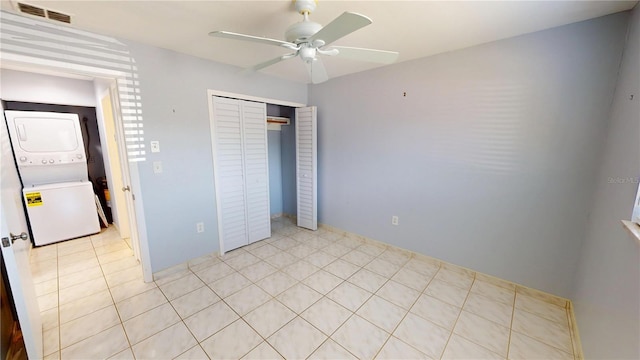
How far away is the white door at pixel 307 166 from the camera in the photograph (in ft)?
11.0

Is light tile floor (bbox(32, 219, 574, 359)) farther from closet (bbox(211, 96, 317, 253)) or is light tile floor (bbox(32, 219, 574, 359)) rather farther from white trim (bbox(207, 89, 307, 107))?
white trim (bbox(207, 89, 307, 107))

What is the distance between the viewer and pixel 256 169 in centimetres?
308

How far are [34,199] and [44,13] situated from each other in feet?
8.57

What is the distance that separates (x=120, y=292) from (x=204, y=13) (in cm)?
248

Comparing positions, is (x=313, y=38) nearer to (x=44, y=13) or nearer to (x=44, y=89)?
(x=44, y=13)

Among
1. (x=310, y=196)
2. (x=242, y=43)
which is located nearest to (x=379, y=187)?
(x=310, y=196)

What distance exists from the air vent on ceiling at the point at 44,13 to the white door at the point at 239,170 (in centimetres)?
115

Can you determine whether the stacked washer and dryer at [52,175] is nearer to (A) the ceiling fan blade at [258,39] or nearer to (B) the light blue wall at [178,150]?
(B) the light blue wall at [178,150]

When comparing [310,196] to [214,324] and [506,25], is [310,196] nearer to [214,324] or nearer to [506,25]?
[214,324]

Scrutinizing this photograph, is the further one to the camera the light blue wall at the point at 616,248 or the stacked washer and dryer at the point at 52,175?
the stacked washer and dryer at the point at 52,175

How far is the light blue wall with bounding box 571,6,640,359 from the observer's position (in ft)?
3.50

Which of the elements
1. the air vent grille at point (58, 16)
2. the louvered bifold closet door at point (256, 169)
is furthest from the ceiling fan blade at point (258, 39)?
the louvered bifold closet door at point (256, 169)

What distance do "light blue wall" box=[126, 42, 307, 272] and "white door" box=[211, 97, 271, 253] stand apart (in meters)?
0.11

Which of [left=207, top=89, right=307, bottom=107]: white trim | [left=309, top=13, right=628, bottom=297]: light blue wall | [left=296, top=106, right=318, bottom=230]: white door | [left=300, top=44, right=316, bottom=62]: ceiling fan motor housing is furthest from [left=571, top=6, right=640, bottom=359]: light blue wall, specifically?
[left=207, top=89, right=307, bottom=107]: white trim
